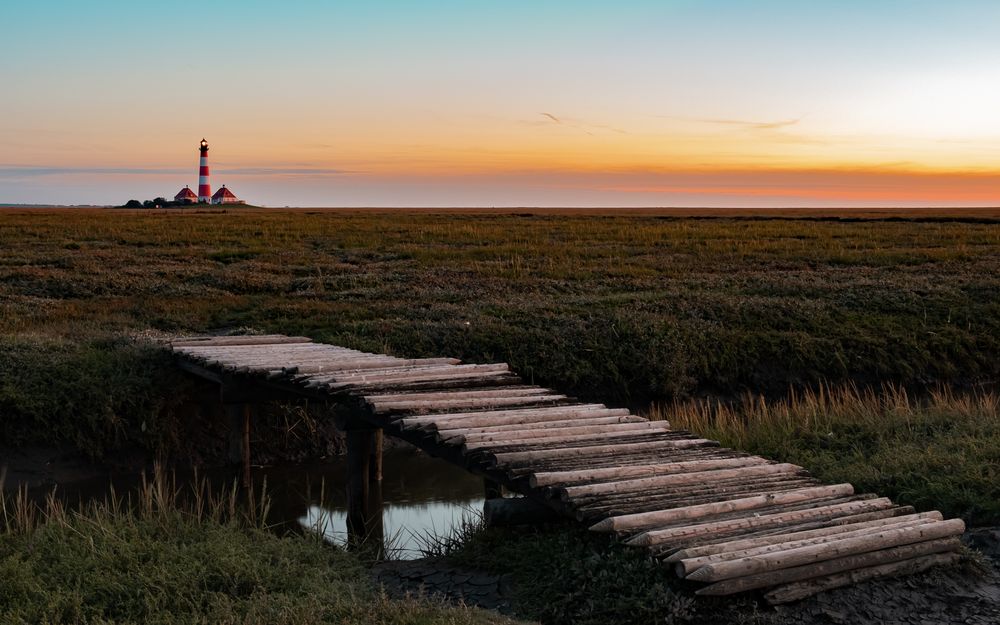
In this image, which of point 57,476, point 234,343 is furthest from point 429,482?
point 57,476

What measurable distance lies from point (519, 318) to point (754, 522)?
962 cm

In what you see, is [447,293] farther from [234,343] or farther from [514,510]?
[514,510]

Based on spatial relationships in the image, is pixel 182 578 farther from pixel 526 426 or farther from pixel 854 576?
pixel 854 576

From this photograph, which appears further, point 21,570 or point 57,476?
point 57,476

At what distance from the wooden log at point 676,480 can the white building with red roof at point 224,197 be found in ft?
344

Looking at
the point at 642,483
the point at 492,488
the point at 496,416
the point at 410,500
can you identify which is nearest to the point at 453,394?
the point at 496,416

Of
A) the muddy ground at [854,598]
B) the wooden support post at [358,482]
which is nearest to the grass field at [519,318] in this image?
the wooden support post at [358,482]

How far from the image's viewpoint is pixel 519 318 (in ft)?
50.2

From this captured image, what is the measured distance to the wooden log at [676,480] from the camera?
6086mm

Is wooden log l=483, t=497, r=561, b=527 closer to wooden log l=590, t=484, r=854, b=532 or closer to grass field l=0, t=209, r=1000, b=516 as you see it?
wooden log l=590, t=484, r=854, b=532

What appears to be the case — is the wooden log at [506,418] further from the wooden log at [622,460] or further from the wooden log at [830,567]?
the wooden log at [830,567]

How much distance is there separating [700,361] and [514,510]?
838cm

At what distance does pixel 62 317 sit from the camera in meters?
15.4

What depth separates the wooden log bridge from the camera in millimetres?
5422
